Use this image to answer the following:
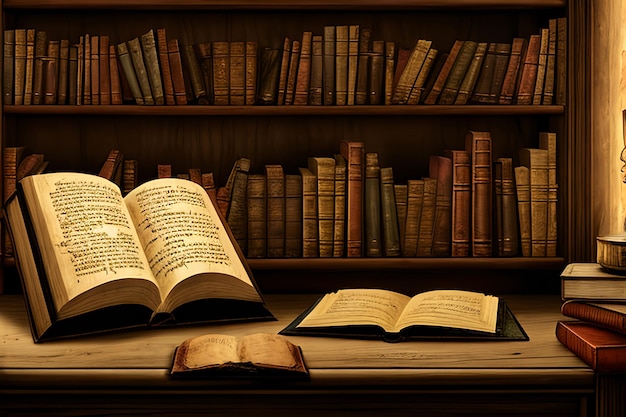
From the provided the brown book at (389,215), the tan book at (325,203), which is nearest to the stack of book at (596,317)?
the brown book at (389,215)

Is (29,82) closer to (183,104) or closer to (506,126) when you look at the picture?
(183,104)

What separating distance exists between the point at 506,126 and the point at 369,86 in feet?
1.51

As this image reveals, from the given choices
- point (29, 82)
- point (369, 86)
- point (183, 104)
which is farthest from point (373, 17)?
point (29, 82)

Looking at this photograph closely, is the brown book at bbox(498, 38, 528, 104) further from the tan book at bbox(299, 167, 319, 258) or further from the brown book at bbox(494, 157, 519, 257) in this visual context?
the tan book at bbox(299, 167, 319, 258)

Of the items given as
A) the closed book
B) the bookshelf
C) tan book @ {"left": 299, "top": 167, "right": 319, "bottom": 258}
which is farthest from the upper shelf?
the closed book

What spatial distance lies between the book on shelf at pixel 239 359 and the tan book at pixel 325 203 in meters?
0.65

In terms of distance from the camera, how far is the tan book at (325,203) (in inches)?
89.0

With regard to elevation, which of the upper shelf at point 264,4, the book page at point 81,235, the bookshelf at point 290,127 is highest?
the upper shelf at point 264,4

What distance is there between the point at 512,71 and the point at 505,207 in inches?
14.5

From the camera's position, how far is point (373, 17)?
2465 millimetres

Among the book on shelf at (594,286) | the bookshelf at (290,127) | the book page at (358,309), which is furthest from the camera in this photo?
the bookshelf at (290,127)

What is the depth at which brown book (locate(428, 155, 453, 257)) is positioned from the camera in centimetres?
229

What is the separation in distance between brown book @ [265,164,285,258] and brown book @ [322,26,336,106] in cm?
24

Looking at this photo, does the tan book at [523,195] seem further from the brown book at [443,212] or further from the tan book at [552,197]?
the brown book at [443,212]
